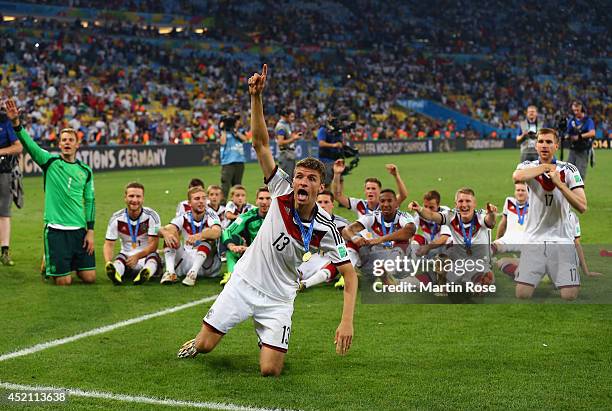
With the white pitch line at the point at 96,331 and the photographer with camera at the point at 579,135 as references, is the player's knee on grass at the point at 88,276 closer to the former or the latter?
the white pitch line at the point at 96,331

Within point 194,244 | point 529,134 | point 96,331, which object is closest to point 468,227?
point 194,244

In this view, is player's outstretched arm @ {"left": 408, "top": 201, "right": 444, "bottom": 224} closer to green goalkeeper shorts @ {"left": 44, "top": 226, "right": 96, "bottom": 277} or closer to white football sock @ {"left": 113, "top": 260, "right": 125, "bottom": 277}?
white football sock @ {"left": 113, "top": 260, "right": 125, "bottom": 277}

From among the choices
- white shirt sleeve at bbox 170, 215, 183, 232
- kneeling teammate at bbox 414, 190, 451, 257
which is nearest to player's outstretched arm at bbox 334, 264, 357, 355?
kneeling teammate at bbox 414, 190, 451, 257

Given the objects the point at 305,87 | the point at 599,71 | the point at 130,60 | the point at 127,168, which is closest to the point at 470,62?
the point at 599,71

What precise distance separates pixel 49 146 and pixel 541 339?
22.3 m

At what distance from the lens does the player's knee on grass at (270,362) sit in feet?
19.2

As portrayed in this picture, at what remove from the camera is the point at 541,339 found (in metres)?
7.02

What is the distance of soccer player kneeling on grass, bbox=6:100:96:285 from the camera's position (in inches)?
370

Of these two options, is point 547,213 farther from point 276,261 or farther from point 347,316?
point 347,316

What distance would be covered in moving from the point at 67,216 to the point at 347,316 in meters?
5.05

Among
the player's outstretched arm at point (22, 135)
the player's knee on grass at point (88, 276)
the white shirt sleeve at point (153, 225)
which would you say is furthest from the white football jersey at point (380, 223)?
the player's outstretched arm at point (22, 135)

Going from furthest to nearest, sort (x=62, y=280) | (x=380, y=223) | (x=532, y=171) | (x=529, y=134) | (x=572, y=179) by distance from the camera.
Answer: (x=529, y=134), (x=380, y=223), (x=62, y=280), (x=572, y=179), (x=532, y=171)

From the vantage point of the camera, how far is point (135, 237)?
9883 millimetres

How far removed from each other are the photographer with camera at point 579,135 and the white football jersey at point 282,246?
10312 millimetres
